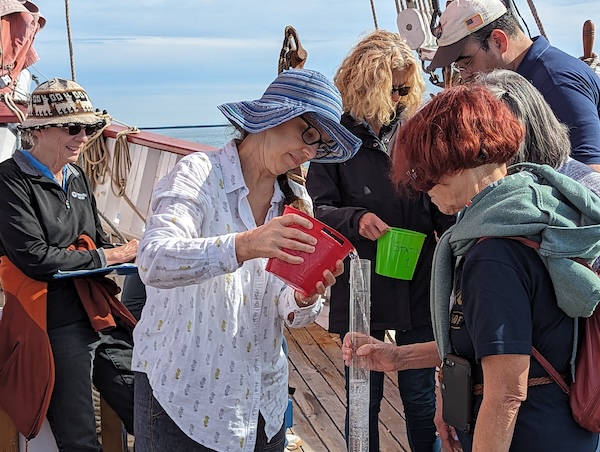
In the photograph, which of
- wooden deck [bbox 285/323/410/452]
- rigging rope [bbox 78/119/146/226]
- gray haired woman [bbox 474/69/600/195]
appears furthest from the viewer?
rigging rope [bbox 78/119/146/226]

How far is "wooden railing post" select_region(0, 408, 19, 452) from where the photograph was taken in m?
2.62

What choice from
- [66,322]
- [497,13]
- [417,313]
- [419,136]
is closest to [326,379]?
[417,313]

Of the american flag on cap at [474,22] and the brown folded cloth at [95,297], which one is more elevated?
the american flag on cap at [474,22]

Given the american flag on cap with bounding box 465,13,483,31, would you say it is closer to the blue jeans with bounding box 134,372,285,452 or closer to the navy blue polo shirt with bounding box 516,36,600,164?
the navy blue polo shirt with bounding box 516,36,600,164

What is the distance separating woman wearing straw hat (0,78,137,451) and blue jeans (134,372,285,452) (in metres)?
0.84

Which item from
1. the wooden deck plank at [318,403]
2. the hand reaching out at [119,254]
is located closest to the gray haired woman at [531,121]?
the hand reaching out at [119,254]

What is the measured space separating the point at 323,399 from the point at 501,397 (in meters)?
2.59

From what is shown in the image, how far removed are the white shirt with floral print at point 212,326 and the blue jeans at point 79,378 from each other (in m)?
0.90

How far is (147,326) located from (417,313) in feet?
4.35

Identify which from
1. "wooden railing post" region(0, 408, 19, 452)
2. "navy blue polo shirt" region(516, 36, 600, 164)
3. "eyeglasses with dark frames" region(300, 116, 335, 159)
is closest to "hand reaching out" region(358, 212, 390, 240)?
"navy blue polo shirt" region(516, 36, 600, 164)

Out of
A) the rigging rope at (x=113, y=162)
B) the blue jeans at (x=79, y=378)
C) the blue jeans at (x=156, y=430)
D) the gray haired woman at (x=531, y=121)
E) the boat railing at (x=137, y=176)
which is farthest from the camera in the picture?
the rigging rope at (x=113, y=162)

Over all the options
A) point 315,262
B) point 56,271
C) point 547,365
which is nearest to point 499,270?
point 547,365

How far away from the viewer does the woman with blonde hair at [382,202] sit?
2.72 m

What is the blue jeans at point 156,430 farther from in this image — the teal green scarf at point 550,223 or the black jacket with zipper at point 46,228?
the black jacket with zipper at point 46,228
